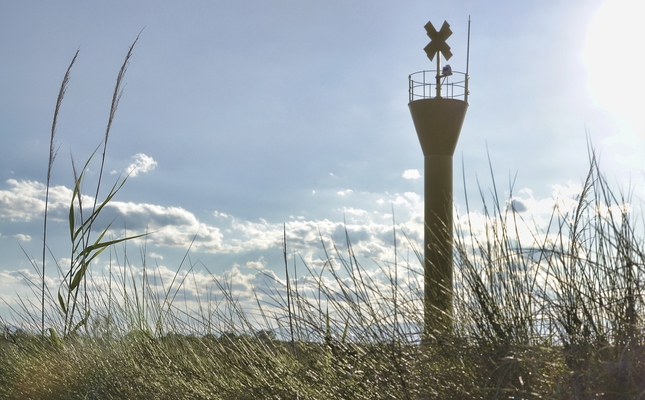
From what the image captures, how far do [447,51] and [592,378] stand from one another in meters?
5.75

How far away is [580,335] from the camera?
7.06 ft

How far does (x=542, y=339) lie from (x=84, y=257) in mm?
3693

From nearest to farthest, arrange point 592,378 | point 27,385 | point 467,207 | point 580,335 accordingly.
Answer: point 592,378 < point 580,335 < point 467,207 < point 27,385

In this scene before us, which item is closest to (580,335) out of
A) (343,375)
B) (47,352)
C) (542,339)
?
(542,339)

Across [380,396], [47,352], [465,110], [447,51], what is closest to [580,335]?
[380,396]

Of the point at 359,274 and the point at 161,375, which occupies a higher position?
the point at 359,274

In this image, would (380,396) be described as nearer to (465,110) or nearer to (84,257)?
(84,257)

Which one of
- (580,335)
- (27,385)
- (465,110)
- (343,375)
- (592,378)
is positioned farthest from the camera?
(465,110)

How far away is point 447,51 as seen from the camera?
23.5ft

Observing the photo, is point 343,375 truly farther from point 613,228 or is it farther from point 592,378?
point 613,228

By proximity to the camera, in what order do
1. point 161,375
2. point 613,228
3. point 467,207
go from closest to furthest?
point 613,228 < point 467,207 < point 161,375

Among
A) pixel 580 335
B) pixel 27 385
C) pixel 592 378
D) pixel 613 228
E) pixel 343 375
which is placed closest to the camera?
pixel 592 378

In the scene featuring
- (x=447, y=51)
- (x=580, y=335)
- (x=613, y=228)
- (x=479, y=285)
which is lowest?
(x=580, y=335)

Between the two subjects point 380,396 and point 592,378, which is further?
point 380,396
